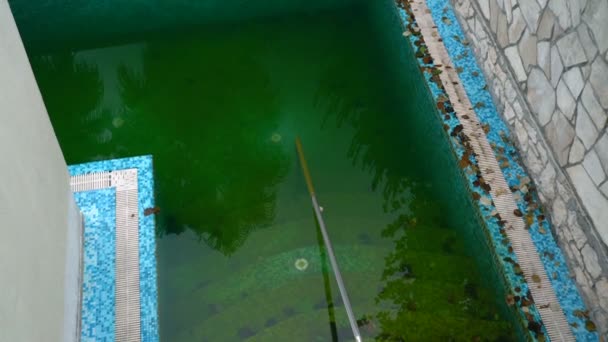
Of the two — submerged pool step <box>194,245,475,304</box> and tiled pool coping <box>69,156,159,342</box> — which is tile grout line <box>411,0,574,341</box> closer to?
submerged pool step <box>194,245,475,304</box>

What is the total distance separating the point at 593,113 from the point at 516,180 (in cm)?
97

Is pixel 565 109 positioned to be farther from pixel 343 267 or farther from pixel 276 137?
pixel 276 137

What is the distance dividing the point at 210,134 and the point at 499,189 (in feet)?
7.76

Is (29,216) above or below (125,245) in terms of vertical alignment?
below

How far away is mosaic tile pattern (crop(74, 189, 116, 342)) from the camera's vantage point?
3.55 meters

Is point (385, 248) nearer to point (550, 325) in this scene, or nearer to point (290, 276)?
point (290, 276)

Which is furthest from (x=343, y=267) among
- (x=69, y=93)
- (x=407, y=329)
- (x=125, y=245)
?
(x=69, y=93)

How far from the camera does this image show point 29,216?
275cm

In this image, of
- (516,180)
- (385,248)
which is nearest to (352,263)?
(385,248)

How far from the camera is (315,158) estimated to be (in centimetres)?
473

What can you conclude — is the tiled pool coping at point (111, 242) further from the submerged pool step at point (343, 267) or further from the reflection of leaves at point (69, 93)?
the reflection of leaves at point (69, 93)

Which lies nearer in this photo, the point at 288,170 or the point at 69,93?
the point at 288,170

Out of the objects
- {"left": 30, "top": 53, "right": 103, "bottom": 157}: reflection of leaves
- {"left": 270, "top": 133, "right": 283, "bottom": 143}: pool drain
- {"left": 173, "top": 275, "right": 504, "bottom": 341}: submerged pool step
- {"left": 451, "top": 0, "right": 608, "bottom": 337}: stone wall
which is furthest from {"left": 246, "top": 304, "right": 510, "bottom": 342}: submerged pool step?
{"left": 30, "top": 53, "right": 103, "bottom": 157}: reflection of leaves

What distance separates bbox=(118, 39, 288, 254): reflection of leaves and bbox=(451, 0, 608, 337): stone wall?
1.86 m
